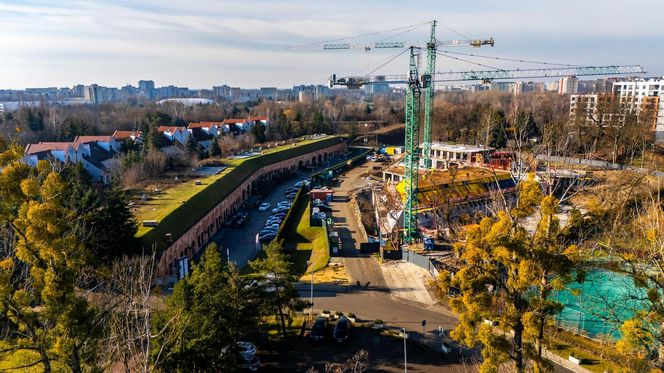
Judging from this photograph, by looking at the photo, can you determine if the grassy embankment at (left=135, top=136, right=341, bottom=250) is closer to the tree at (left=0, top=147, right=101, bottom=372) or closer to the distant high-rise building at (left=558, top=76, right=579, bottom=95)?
the tree at (left=0, top=147, right=101, bottom=372)

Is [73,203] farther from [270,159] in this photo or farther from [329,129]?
[329,129]

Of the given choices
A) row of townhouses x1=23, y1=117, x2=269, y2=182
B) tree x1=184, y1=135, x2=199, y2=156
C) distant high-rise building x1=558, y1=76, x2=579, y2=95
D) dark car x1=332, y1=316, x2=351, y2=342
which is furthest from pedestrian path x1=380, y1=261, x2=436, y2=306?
distant high-rise building x1=558, y1=76, x2=579, y2=95

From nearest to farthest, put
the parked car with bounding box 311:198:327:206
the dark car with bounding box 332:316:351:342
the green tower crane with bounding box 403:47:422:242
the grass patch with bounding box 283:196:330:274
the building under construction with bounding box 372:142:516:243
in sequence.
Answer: the dark car with bounding box 332:316:351:342, the grass patch with bounding box 283:196:330:274, the green tower crane with bounding box 403:47:422:242, the building under construction with bounding box 372:142:516:243, the parked car with bounding box 311:198:327:206

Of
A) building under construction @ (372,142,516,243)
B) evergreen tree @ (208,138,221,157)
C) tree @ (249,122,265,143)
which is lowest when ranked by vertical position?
building under construction @ (372,142,516,243)

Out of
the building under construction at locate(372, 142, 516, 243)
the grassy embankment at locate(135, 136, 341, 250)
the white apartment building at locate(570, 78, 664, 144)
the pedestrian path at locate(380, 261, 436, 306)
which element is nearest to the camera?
the pedestrian path at locate(380, 261, 436, 306)

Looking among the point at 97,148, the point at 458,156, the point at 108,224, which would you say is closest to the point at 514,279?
the point at 108,224

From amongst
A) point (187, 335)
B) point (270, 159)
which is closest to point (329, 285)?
point (187, 335)
